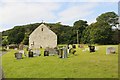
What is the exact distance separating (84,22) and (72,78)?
97.5 metres

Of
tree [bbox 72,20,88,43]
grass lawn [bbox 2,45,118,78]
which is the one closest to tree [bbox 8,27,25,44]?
tree [bbox 72,20,88,43]

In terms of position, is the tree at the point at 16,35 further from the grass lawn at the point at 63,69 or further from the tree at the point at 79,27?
the grass lawn at the point at 63,69

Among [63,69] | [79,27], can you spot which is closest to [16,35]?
[79,27]

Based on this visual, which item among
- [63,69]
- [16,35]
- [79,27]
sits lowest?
[63,69]

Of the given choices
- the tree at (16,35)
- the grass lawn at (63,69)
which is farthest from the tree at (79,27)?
the grass lawn at (63,69)

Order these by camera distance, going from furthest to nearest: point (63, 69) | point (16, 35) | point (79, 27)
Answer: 1. point (79, 27)
2. point (16, 35)
3. point (63, 69)

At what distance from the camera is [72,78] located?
40.3 ft

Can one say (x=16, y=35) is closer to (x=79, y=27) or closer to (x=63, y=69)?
(x=79, y=27)

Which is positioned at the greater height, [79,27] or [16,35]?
[79,27]

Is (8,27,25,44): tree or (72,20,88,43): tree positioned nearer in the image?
(8,27,25,44): tree

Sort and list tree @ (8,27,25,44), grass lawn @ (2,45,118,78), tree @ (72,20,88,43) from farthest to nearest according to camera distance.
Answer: tree @ (72,20,88,43), tree @ (8,27,25,44), grass lawn @ (2,45,118,78)

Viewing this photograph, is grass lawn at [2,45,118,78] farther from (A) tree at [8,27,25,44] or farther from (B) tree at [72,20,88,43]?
(B) tree at [72,20,88,43]

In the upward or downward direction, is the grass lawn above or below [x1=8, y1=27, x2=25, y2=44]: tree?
below

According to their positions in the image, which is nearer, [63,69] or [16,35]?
[63,69]
